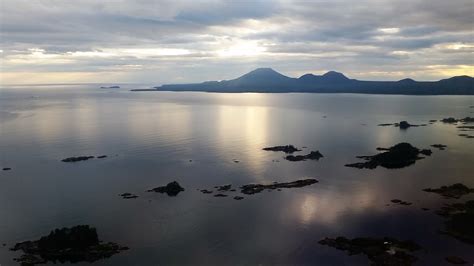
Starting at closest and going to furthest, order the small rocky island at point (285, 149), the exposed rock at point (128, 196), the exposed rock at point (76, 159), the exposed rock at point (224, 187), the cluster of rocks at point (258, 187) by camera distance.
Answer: the exposed rock at point (128, 196), the cluster of rocks at point (258, 187), the exposed rock at point (224, 187), the exposed rock at point (76, 159), the small rocky island at point (285, 149)

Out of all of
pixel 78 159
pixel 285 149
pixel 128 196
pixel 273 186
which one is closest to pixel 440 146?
pixel 285 149

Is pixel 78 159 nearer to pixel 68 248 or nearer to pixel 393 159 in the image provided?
pixel 68 248

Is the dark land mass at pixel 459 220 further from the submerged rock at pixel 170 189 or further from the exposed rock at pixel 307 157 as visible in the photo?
the submerged rock at pixel 170 189

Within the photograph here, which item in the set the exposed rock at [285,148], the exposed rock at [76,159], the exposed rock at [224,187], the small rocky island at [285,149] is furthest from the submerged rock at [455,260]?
the exposed rock at [76,159]

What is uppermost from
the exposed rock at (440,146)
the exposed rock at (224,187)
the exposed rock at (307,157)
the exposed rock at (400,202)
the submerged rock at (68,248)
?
the exposed rock at (440,146)

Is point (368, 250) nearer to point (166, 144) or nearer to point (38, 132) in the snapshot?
point (166, 144)

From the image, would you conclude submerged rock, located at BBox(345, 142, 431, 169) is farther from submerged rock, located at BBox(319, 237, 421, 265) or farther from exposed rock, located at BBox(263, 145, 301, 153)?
submerged rock, located at BBox(319, 237, 421, 265)
